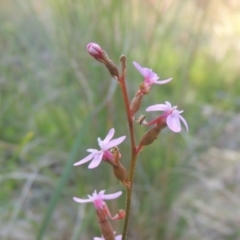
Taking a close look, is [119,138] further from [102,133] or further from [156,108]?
[102,133]

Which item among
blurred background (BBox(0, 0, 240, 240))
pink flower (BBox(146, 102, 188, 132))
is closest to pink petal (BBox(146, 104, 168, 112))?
pink flower (BBox(146, 102, 188, 132))

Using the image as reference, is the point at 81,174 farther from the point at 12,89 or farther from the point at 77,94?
the point at 12,89

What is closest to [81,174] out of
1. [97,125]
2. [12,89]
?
[97,125]

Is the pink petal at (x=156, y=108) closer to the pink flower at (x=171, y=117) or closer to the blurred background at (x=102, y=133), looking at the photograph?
the pink flower at (x=171, y=117)

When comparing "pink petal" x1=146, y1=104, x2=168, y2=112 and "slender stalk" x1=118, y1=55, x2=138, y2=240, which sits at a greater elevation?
"pink petal" x1=146, y1=104, x2=168, y2=112

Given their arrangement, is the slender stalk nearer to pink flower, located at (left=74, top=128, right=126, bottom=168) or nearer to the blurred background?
pink flower, located at (left=74, top=128, right=126, bottom=168)

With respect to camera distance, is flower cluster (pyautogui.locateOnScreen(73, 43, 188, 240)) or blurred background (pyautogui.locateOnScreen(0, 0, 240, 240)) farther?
blurred background (pyautogui.locateOnScreen(0, 0, 240, 240))

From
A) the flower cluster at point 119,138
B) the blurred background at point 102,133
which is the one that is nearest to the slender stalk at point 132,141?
the flower cluster at point 119,138

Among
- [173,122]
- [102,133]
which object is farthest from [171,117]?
[102,133]
